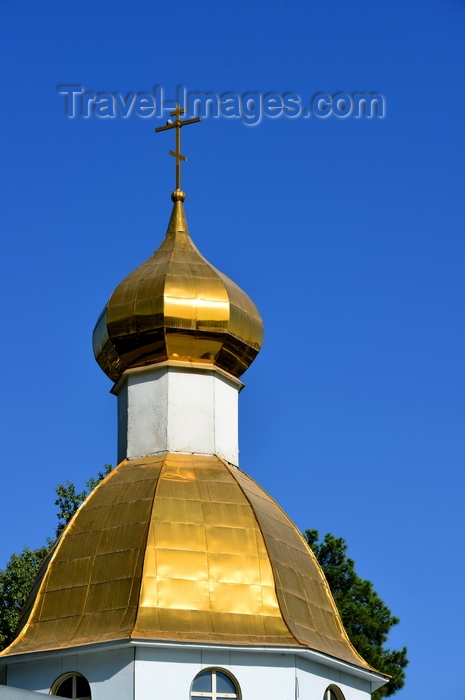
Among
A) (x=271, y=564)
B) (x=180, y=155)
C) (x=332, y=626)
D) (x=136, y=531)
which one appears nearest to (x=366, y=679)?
(x=332, y=626)

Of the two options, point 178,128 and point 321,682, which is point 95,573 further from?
point 178,128

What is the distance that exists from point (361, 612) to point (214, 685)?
35.4 ft

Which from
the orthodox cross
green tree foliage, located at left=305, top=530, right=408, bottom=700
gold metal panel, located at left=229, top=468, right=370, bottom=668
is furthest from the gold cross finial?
green tree foliage, located at left=305, top=530, right=408, bottom=700

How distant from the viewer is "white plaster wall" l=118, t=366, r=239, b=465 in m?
22.9

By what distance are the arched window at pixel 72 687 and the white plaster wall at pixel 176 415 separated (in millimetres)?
3748

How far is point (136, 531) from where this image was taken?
20.9 metres

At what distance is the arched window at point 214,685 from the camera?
19828 millimetres

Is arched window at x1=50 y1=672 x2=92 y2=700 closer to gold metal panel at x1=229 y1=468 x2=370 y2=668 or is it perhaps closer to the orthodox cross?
gold metal panel at x1=229 y1=468 x2=370 y2=668

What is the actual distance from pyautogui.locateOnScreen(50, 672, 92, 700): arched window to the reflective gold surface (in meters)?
0.40

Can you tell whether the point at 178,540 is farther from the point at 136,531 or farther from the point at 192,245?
the point at 192,245

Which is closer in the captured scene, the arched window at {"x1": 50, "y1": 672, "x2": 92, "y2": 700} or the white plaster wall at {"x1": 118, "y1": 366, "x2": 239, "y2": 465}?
the arched window at {"x1": 50, "y1": 672, "x2": 92, "y2": 700}

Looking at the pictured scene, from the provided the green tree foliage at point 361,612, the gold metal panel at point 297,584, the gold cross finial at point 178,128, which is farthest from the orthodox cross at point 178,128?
the green tree foliage at point 361,612

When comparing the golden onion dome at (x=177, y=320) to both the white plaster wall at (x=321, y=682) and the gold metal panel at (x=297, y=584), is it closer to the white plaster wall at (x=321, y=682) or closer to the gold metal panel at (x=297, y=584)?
the gold metal panel at (x=297, y=584)

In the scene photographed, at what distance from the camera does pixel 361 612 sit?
99.7 ft
